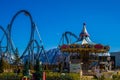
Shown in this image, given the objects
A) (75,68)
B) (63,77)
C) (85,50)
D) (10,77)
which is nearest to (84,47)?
(85,50)

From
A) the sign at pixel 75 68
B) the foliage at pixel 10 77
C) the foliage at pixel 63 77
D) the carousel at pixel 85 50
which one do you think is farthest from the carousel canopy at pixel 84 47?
the foliage at pixel 63 77

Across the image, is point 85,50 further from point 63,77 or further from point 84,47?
point 63,77

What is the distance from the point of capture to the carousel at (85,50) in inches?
2016

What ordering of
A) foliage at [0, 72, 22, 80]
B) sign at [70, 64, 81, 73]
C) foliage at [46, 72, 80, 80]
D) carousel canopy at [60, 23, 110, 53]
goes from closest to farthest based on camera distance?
foliage at [46, 72, 80, 80], foliage at [0, 72, 22, 80], sign at [70, 64, 81, 73], carousel canopy at [60, 23, 110, 53]

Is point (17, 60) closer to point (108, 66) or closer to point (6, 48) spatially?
point (6, 48)

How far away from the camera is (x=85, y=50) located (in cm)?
5206

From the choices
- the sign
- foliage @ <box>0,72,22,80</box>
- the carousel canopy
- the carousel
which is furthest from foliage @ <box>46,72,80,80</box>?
the carousel canopy

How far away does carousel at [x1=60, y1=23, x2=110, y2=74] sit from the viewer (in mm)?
51219

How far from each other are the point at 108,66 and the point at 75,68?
47.2ft

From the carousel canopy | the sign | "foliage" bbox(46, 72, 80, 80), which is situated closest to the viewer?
"foliage" bbox(46, 72, 80, 80)

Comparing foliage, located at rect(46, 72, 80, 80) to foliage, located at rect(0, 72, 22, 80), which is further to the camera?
foliage, located at rect(0, 72, 22, 80)

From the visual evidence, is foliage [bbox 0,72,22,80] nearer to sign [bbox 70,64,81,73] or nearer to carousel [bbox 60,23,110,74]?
sign [bbox 70,64,81,73]

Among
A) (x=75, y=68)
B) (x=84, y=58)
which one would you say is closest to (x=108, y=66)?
(x=84, y=58)

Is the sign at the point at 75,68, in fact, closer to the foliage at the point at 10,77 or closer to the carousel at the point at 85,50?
the carousel at the point at 85,50
